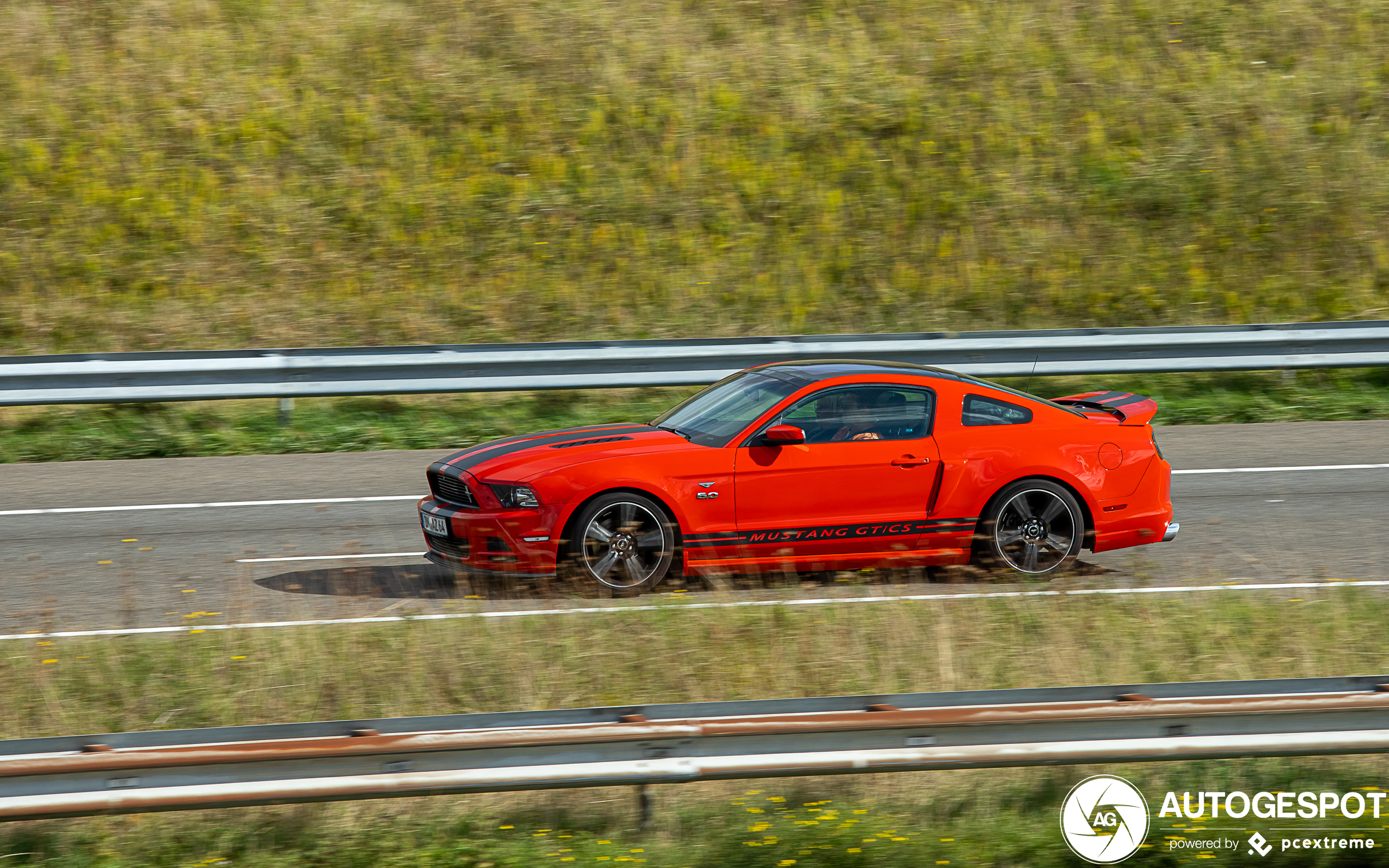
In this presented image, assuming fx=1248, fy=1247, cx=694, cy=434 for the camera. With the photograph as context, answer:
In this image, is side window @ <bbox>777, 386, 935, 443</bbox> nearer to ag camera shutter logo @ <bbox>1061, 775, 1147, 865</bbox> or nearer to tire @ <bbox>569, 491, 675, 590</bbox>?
tire @ <bbox>569, 491, 675, 590</bbox>

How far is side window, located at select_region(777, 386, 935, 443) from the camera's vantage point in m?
7.84

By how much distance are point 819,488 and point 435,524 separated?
2.38 meters

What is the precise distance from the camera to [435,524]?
7.75 meters

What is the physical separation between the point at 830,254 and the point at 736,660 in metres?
12.4

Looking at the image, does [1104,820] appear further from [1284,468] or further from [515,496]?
[1284,468]

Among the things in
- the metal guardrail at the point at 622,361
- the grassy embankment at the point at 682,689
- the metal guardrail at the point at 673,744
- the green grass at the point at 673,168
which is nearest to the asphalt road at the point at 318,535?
the grassy embankment at the point at 682,689

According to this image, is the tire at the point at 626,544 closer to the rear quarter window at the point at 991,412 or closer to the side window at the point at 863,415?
the side window at the point at 863,415

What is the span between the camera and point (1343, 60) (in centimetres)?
2159

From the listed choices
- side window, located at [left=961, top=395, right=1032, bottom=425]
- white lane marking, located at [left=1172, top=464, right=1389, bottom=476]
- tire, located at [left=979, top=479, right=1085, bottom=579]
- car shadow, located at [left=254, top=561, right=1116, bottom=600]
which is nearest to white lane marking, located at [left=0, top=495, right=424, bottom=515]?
car shadow, located at [left=254, top=561, right=1116, bottom=600]

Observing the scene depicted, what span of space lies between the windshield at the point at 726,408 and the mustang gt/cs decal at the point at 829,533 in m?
0.58

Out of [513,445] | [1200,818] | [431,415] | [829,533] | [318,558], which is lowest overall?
[1200,818]

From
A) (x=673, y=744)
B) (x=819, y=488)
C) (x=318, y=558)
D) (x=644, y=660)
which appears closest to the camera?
(x=673, y=744)

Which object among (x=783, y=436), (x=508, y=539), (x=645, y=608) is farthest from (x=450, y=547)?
(x=783, y=436)

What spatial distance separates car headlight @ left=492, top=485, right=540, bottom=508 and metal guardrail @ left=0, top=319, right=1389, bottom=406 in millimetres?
5470
